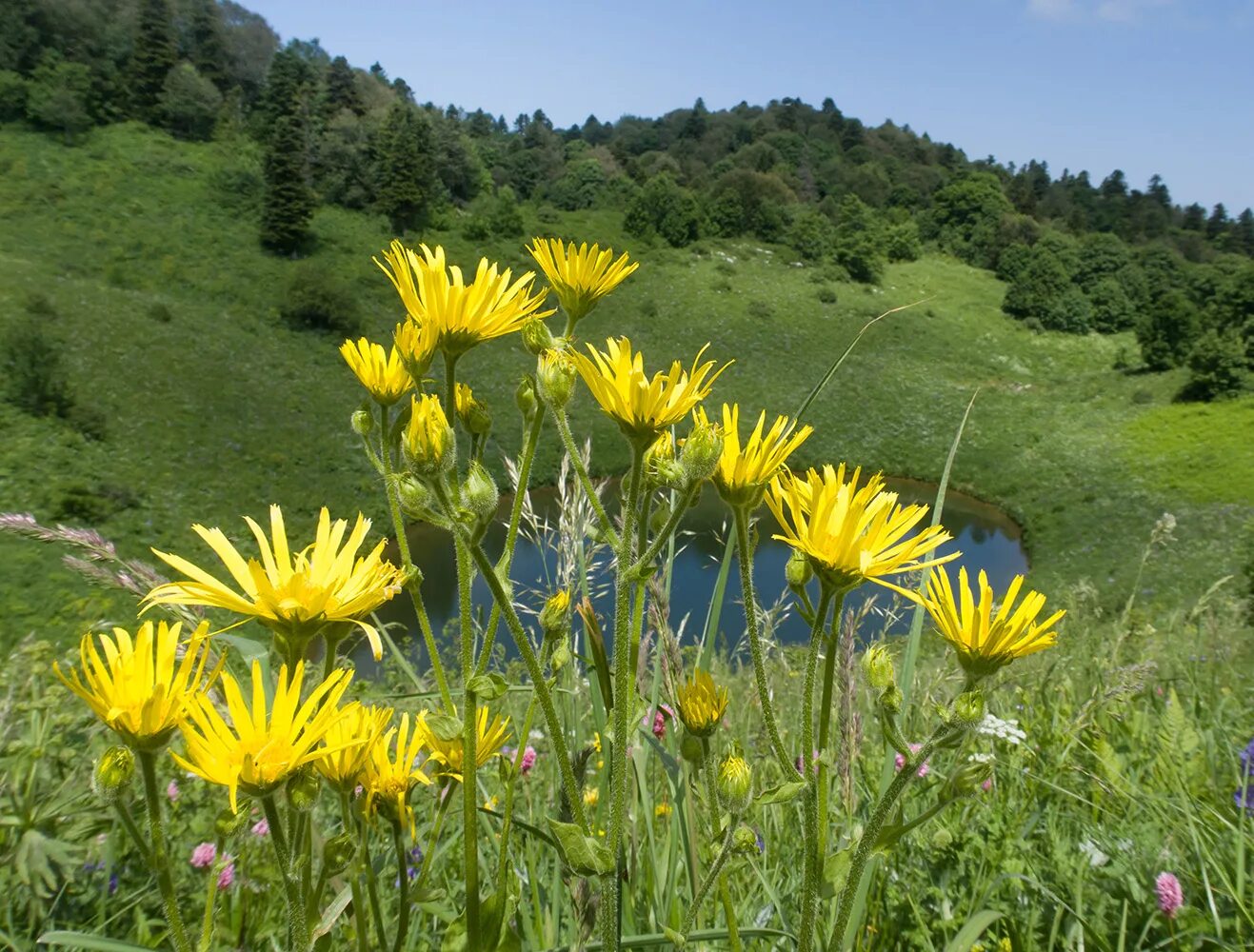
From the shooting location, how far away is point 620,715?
2.46 feet

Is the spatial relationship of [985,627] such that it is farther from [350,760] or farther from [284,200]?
[284,200]

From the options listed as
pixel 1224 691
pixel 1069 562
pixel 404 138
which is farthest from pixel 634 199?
pixel 1224 691

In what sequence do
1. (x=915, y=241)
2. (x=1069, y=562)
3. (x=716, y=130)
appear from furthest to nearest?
(x=716, y=130) → (x=915, y=241) → (x=1069, y=562)

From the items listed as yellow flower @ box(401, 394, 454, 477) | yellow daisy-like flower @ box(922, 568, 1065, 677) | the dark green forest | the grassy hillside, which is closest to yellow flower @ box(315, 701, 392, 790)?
yellow flower @ box(401, 394, 454, 477)

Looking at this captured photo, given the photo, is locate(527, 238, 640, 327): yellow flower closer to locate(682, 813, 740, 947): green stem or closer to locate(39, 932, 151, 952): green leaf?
locate(682, 813, 740, 947): green stem

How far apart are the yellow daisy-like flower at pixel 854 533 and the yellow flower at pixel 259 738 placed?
47cm

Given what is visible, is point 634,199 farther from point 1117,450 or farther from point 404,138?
point 1117,450

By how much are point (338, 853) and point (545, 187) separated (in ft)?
165

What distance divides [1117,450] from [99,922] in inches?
1162

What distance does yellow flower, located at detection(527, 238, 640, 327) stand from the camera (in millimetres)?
1062

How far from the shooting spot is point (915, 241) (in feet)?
163

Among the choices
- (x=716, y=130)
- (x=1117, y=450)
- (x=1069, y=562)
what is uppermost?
(x=716, y=130)

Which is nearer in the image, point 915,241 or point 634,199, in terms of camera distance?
point 634,199

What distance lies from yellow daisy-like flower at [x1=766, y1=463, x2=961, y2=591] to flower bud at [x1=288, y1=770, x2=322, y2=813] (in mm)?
496
